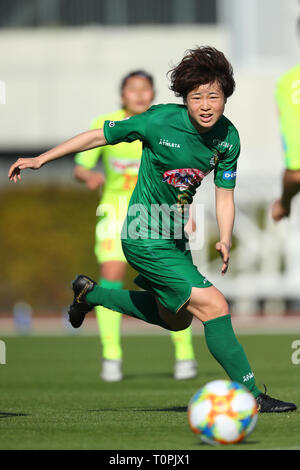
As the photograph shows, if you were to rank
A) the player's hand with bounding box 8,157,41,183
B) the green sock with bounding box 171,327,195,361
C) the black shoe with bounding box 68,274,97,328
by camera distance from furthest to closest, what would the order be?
the green sock with bounding box 171,327,195,361
the black shoe with bounding box 68,274,97,328
the player's hand with bounding box 8,157,41,183

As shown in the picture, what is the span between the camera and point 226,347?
20.4 ft

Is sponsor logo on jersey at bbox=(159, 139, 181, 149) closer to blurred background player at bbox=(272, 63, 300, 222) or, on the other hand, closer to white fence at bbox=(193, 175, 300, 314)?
blurred background player at bbox=(272, 63, 300, 222)

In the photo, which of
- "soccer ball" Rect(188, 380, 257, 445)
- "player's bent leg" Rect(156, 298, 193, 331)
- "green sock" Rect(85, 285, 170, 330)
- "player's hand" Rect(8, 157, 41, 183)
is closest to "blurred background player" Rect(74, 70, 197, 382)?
"green sock" Rect(85, 285, 170, 330)

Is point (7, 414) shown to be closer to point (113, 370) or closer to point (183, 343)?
point (113, 370)

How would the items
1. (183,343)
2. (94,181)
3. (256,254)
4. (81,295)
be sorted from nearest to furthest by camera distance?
1. (81,295)
2. (94,181)
3. (183,343)
4. (256,254)

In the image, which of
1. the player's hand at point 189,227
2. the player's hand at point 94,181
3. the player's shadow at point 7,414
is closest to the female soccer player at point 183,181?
the player's hand at point 189,227

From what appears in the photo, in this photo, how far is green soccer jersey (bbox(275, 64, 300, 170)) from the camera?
669 cm

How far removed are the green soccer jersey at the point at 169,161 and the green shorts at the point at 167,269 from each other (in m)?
0.07

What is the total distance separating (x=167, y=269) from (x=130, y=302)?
839 millimetres

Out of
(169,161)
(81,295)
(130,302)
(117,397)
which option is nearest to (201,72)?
(169,161)

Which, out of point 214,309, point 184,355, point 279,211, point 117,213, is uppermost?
point 117,213

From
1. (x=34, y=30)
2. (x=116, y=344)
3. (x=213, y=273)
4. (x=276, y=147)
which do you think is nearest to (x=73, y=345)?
(x=116, y=344)

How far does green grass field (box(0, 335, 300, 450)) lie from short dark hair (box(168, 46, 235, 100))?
1.91 m

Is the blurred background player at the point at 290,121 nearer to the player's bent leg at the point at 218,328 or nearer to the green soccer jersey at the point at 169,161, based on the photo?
the green soccer jersey at the point at 169,161
